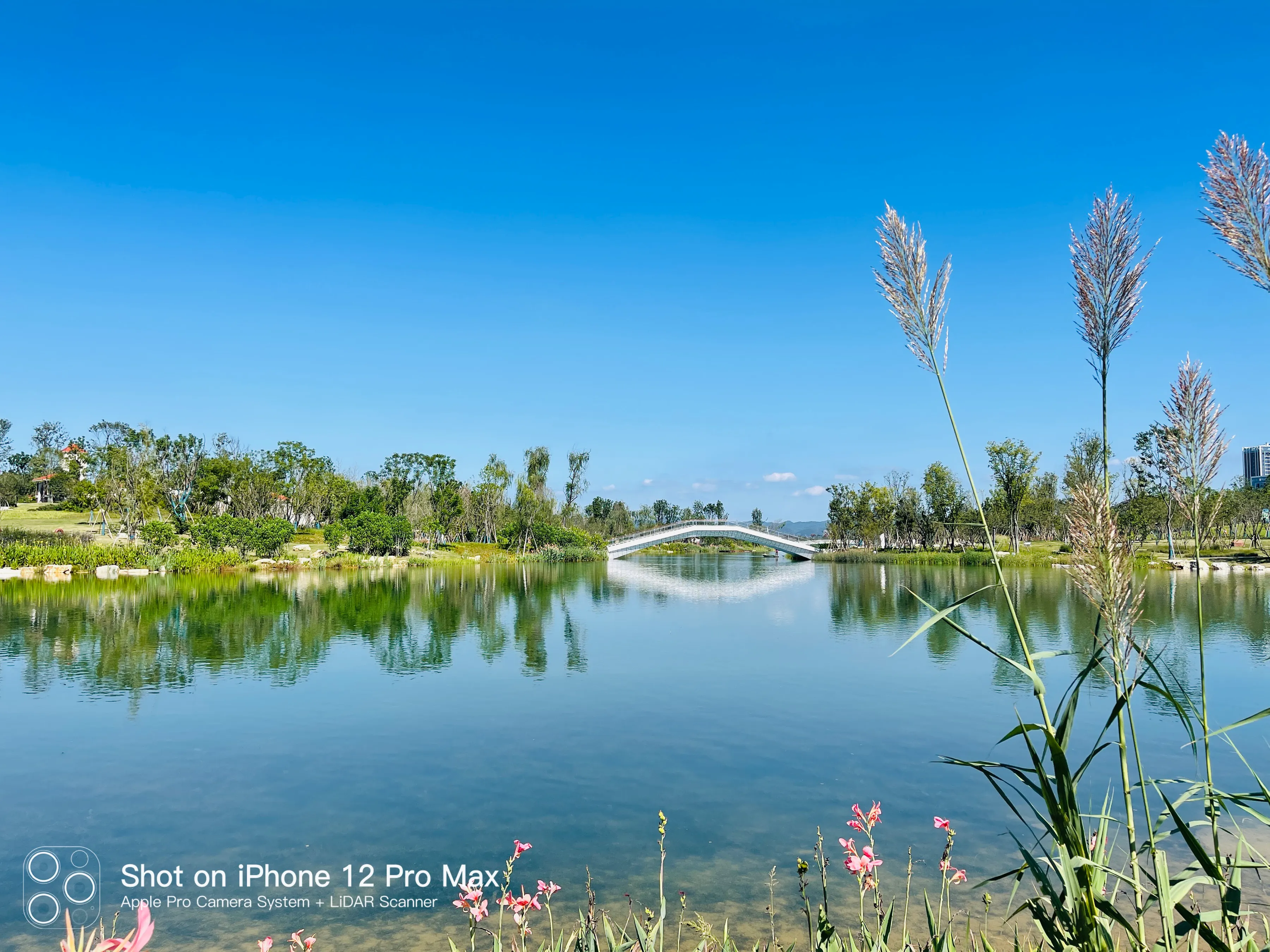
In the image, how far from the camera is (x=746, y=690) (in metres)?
11.0

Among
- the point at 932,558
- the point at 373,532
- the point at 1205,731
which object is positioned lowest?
the point at 932,558

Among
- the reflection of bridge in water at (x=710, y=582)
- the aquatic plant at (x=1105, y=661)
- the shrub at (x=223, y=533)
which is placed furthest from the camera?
the shrub at (x=223, y=533)

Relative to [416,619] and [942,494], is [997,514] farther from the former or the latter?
[416,619]

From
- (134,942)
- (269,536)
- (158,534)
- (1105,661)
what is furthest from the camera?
(269,536)

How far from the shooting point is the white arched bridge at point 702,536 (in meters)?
52.6

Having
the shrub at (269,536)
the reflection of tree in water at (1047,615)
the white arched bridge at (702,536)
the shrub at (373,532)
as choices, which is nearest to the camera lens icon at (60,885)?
the reflection of tree in water at (1047,615)

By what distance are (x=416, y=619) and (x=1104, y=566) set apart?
18689 millimetres

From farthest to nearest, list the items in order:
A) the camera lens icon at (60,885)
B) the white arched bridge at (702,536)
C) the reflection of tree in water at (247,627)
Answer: the white arched bridge at (702,536), the reflection of tree in water at (247,627), the camera lens icon at (60,885)

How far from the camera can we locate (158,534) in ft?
111

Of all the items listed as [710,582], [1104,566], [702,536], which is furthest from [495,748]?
[702,536]

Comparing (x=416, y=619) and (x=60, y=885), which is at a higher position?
(x=60, y=885)

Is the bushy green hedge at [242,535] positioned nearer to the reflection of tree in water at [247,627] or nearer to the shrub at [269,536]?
the shrub at [269,536]

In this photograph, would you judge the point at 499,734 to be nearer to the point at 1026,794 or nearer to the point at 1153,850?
the point at 1026,794

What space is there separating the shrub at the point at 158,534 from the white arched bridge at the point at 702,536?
26.8m
